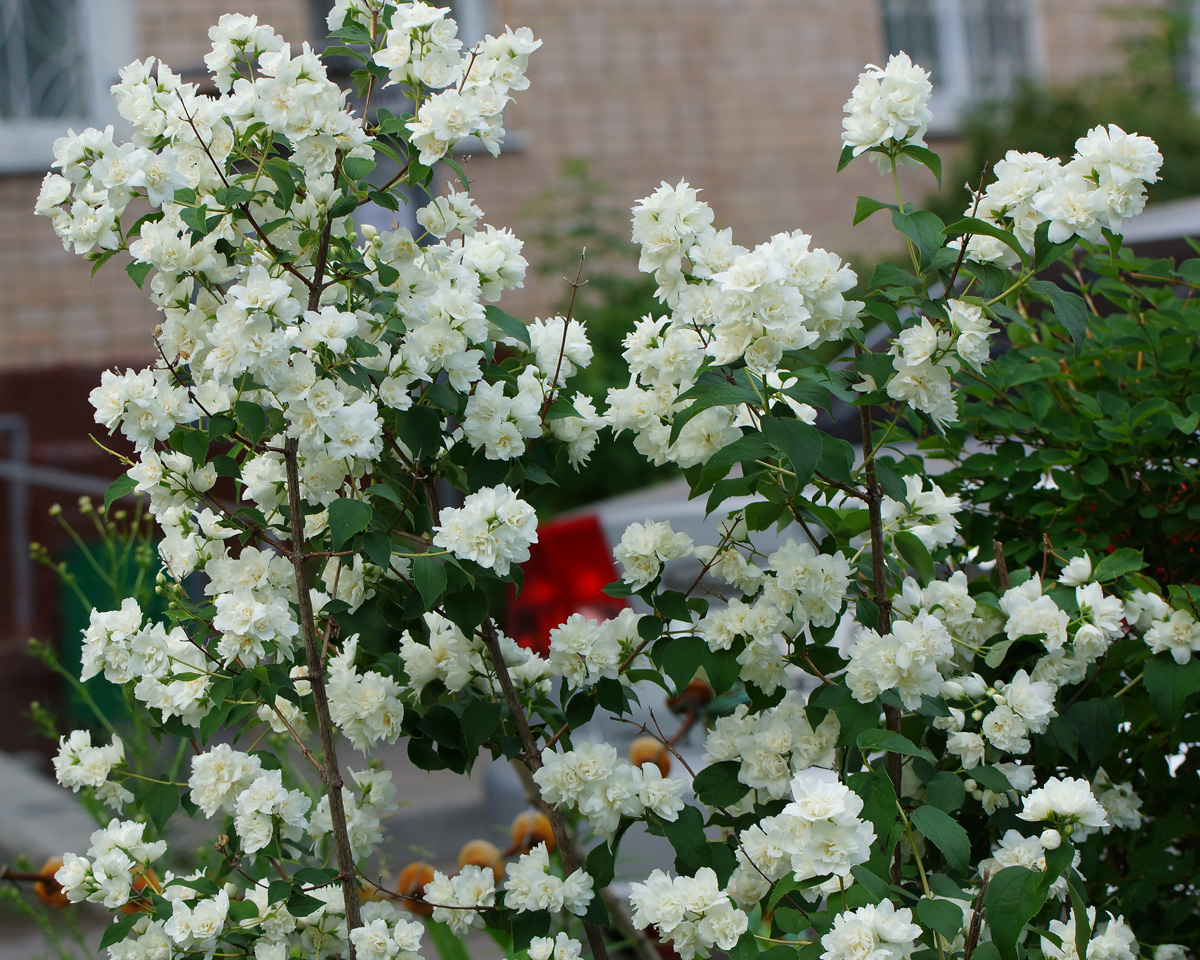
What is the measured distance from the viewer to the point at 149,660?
168 cm

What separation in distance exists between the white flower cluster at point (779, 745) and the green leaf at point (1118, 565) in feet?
1.39

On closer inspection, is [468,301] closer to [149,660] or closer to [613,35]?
[149,660]

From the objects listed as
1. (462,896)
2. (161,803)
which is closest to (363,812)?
(462,896)

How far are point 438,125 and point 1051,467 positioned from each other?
1.16m

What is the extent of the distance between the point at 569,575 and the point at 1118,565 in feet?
7.66

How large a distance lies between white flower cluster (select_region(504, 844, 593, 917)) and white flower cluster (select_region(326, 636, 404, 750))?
10.3 inches

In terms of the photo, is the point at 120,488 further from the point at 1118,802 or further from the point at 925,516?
the point at 1118,802

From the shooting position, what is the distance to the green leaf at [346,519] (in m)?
1.55

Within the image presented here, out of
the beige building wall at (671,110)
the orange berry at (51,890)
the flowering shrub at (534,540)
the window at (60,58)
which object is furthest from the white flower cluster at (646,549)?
the window at (60,58)

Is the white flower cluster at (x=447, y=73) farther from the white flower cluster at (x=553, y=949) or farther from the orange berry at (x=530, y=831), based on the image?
the orange berry at (x=530, y=831)

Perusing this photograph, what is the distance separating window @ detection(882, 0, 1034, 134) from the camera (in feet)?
31.6

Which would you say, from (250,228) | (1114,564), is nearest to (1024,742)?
(1114,564)

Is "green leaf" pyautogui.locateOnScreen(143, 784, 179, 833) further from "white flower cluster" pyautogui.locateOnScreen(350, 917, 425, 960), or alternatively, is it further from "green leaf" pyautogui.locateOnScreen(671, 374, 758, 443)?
"green leaf" pyautogui.locateOnScreen(671, 374, 758, 443)

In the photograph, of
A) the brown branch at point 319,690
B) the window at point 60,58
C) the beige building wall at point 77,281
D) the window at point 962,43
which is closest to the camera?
the brown branch at point 319,690
